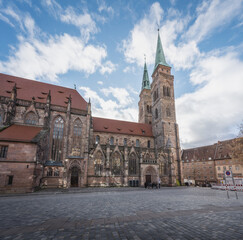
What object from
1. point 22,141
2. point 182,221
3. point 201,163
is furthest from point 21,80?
point 201,163

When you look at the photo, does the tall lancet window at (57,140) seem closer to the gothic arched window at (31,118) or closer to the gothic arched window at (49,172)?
the gothic arched window at (49,172)

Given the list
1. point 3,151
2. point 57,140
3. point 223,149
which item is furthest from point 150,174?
point 223,149

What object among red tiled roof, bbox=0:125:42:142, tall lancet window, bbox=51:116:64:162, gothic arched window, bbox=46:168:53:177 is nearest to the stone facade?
tall lancet window, bbox=51:116:64:162

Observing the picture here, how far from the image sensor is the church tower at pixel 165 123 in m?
33.1

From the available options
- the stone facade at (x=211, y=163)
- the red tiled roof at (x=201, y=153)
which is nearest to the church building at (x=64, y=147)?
the stone facade at (x=211, y=163)

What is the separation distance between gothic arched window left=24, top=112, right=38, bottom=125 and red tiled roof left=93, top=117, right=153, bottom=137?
12953mm

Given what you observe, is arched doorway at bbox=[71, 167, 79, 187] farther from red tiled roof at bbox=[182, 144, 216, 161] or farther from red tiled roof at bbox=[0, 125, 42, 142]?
red tiled roof at bbox=[182, 144, 216, 161]

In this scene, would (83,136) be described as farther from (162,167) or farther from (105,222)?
(105,222)

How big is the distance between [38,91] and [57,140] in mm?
10631

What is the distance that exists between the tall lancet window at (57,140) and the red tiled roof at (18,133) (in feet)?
13.0

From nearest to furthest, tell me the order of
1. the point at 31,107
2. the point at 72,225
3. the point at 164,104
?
the point at 72,225
the point at 31,107
the point at 164,104

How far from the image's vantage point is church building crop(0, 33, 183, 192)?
59.0 feet

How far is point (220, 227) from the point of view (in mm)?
5121

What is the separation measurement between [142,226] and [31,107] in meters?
26.2
